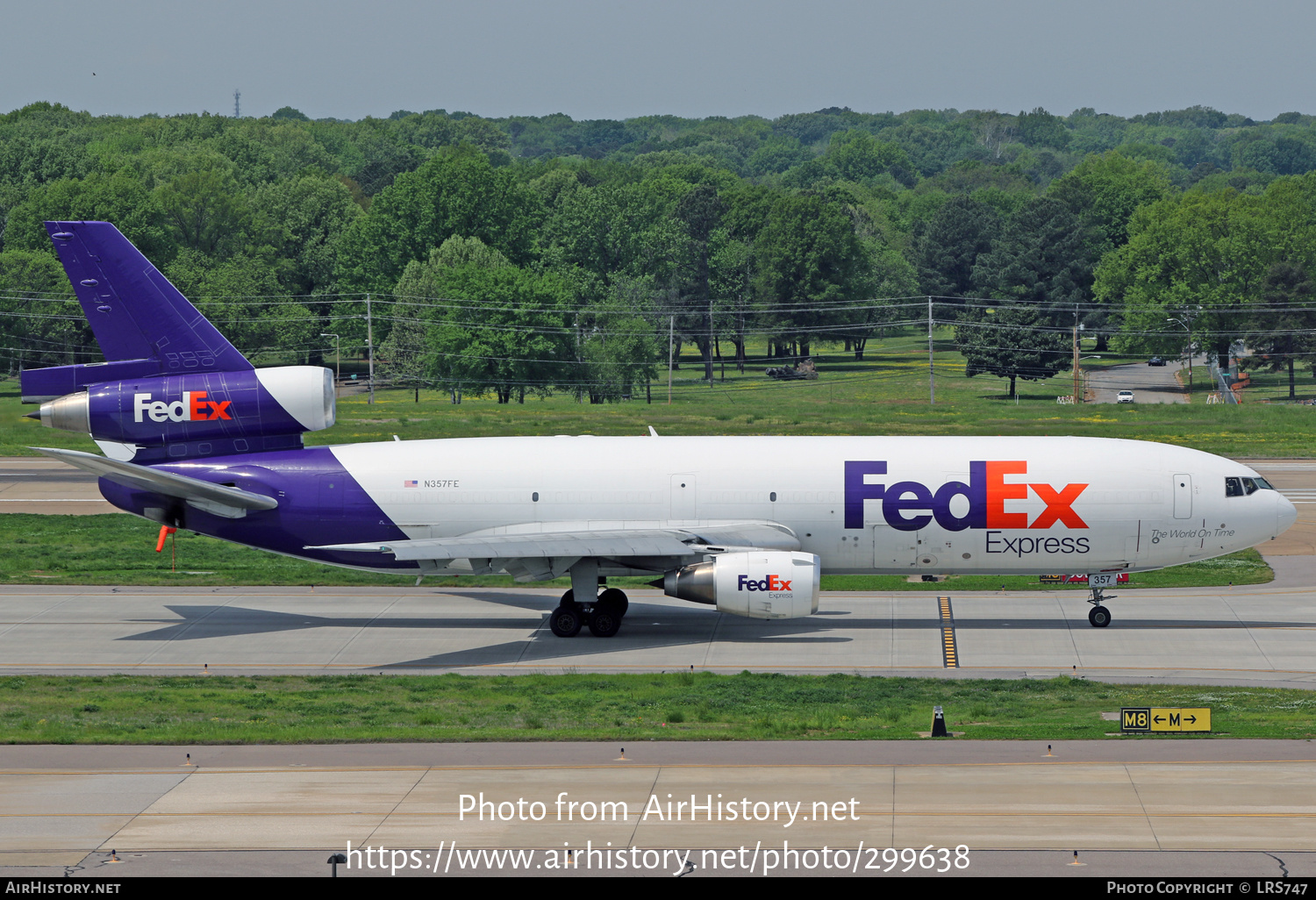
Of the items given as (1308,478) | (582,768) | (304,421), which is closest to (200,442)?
(304,421)

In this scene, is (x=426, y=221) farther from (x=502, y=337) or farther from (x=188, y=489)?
(x=188, y=489)

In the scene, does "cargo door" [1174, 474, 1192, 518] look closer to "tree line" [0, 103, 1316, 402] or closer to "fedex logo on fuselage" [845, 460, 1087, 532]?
"fedex logo on fuselage" [845, 460, 1087, 532]

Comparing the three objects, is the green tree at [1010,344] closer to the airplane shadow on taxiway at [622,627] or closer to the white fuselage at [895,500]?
the white fuselage at [895,500]

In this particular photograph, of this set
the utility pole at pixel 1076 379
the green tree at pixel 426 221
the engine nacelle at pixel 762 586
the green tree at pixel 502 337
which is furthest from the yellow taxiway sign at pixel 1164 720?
the green tree at pixel 426 221

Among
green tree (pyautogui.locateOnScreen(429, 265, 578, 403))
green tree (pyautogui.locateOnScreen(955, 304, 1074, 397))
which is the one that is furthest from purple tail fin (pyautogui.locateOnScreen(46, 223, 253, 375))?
green tree (pyautogui.locateOnScreen(955, 304, 1074, 397))

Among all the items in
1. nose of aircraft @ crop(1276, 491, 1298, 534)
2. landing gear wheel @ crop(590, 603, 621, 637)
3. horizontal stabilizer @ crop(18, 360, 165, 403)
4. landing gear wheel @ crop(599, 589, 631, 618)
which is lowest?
landing gear wheel @ crop(590, 603, 621, 637)

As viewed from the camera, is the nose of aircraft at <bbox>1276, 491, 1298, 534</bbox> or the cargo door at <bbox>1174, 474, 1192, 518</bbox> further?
the nose of aircraft at <bbox>1276, 491, 1298, 534</bbox>

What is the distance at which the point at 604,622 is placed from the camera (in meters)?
41.1

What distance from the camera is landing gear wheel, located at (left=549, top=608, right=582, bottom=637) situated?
4131cm

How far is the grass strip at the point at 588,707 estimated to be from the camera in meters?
29.7

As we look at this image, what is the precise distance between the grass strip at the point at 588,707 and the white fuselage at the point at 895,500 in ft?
20.8

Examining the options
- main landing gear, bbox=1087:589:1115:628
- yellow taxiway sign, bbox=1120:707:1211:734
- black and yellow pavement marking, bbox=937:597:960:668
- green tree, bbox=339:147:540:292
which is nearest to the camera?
yellow taxiway sign, bbox=1120:707:1211:734

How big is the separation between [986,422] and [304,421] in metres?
56.6

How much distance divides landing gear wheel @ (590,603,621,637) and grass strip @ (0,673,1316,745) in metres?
4.74
